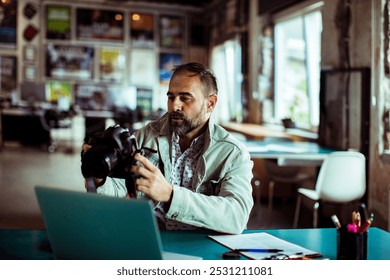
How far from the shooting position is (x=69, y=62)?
12.1m

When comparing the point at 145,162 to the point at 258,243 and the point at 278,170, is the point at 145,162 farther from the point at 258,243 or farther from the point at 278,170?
the point at 278,170

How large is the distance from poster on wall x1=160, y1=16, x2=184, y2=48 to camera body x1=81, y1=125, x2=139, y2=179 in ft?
37.0

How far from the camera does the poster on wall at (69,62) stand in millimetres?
12062

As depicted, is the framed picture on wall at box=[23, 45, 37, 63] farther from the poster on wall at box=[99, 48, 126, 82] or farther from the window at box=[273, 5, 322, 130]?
the window at box=[273, 5, 322, 130]

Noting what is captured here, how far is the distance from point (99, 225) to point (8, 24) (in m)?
11.7

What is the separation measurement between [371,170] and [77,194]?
→ 388cm

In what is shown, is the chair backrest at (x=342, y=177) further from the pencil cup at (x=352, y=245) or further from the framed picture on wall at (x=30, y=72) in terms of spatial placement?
the framed picture on wall at (x=30, y=72)

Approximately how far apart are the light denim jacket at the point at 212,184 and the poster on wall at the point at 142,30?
1061 cm

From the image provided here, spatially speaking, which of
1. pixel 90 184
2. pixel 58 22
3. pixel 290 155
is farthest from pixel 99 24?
pixel 90 184

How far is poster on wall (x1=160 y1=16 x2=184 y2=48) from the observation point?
41.2 feet

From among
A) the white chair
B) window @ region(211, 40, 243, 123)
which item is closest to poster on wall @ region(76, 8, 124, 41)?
window @ region(211, 40, 243, 123)
